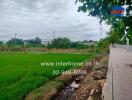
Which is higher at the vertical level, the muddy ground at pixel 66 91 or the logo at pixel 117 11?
the logo at pixel 117 11

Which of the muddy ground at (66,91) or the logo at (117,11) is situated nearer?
the logo at (117,11)

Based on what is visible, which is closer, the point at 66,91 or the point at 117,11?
the point at 117,11

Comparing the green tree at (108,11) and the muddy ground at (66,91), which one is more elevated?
the green tree at (108,11)

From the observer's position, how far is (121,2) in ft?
13.8

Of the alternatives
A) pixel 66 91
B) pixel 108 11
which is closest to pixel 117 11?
pixel 108 11

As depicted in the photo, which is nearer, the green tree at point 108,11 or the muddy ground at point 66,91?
the green tree at point 108,11

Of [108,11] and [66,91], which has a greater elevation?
[108,11]

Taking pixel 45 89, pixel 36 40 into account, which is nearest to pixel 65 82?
pixel 45 89

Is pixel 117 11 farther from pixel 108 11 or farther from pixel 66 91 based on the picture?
pixel 66 91

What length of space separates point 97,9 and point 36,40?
78.9 metres

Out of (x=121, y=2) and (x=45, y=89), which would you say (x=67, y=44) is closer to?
(x=45, y=89)

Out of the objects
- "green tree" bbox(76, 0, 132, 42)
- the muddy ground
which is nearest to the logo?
"green tree" bbox(76, 0, 132, 42)

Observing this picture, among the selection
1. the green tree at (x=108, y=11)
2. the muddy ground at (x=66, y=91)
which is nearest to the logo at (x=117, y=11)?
the green tree at (x=108, y=11)

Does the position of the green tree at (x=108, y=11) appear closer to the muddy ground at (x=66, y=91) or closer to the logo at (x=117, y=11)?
the logo at (x=117, y=11)
